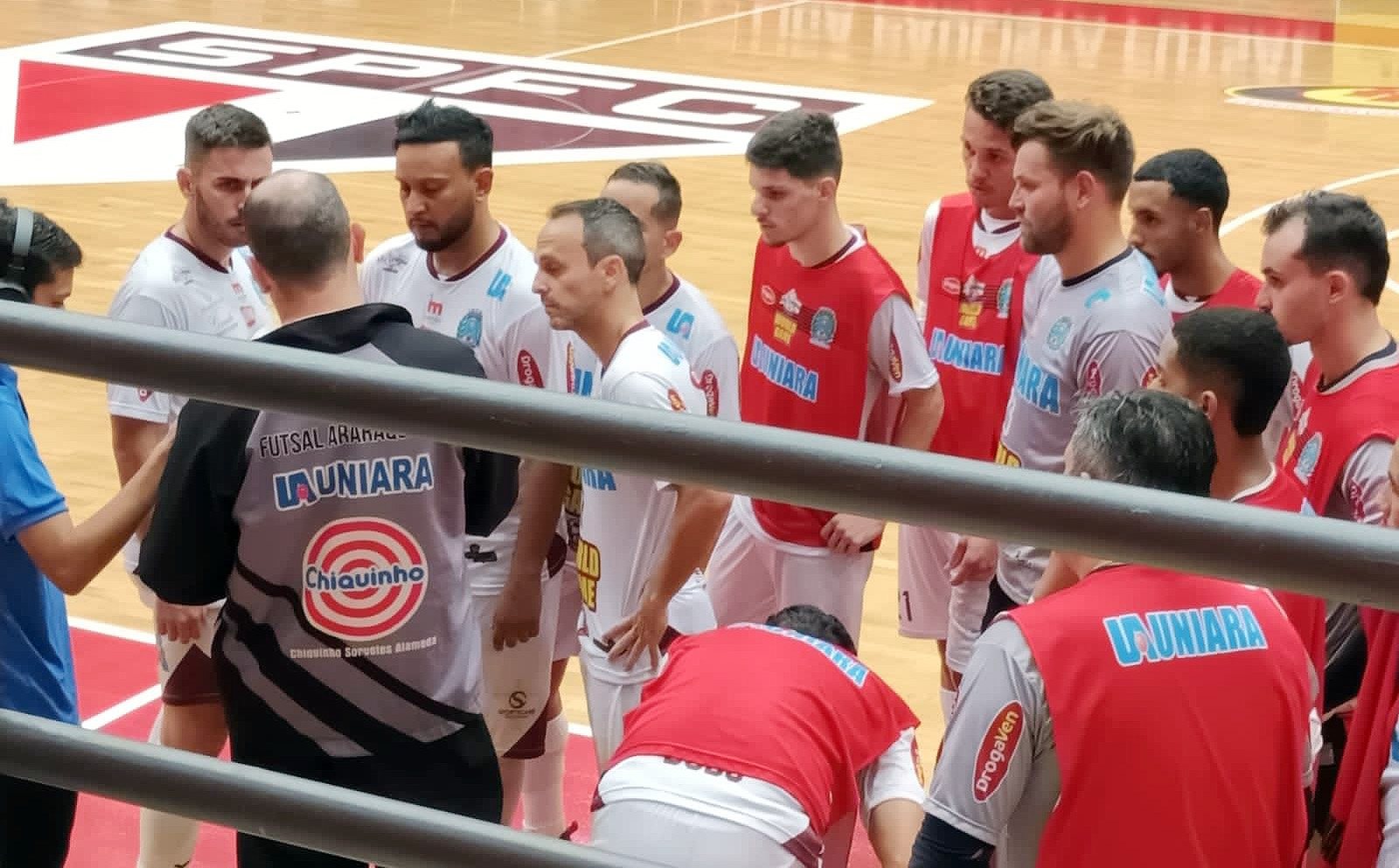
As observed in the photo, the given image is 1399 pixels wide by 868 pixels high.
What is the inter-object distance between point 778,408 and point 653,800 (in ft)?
6.95

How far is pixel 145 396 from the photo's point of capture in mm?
4082

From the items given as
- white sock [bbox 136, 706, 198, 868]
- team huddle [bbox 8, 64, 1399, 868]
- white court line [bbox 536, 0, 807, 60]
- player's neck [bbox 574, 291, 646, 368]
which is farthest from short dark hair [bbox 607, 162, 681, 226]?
white court line [bbox 536, 0, 807, 60]

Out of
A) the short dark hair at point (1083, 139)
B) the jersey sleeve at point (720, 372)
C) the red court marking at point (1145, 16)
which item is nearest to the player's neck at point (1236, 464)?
the short dark hair at point (1083, 139)

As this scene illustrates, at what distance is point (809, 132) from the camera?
434cm

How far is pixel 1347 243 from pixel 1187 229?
72cm

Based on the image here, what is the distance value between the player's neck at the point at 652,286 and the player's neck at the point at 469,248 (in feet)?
1.28

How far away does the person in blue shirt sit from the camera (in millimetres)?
2717

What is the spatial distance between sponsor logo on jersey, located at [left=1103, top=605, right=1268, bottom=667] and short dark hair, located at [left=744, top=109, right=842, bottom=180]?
2.25 meters

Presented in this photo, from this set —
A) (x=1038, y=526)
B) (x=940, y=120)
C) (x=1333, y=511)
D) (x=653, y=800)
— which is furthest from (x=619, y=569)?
(x=940, y=120)

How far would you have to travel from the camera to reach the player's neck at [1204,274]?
13.8 ft

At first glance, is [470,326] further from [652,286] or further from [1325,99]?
[1325,99]

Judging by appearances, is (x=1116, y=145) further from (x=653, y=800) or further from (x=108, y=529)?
(x=108, y=529)

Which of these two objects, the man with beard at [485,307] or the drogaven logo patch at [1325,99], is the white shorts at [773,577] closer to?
the man with beard at [485,307]

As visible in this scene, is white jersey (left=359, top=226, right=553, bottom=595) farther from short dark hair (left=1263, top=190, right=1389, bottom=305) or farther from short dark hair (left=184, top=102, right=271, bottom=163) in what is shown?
short dark hair (left=1263, top=190, right=1389, bottom=305)
